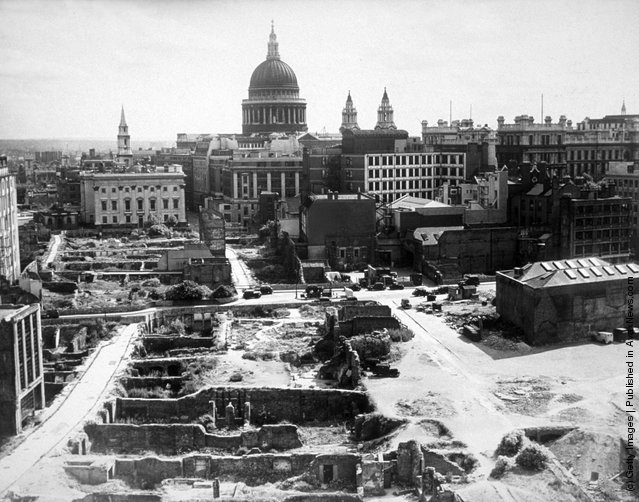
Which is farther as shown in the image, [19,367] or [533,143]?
[533,143]

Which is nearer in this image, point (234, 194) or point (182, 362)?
point (182, 362)

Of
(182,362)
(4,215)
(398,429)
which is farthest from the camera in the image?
(4,215)

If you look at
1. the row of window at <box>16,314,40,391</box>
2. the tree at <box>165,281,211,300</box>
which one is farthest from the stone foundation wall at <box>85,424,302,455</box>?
the tree at <box>165,281,211,300</box>

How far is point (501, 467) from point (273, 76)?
441 feet

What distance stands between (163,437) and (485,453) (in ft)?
44.6

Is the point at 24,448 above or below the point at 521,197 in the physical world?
below

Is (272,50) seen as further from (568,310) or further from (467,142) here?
(568,310)

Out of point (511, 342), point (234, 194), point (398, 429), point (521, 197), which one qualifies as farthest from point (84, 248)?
point (398, 429)

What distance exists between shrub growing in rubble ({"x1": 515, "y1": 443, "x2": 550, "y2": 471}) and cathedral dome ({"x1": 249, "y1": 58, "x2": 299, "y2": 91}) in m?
133

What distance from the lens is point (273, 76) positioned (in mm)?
160250

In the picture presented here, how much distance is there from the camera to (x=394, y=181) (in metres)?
108

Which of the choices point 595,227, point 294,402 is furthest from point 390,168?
point 294,402

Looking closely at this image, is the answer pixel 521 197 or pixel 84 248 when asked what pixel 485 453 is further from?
pixel 84 248

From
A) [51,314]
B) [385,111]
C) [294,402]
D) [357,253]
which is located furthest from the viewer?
[385,111]
